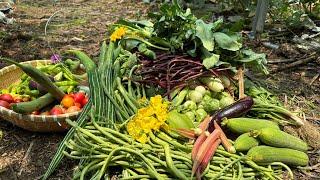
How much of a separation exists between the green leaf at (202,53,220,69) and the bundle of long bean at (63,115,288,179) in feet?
2.28

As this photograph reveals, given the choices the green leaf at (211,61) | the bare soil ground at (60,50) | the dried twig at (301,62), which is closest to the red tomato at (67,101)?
the bare soil ground at (60,50)

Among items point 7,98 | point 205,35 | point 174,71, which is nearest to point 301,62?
point 205,35

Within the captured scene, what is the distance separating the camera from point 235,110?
3.32 metres

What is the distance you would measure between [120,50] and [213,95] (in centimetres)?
92

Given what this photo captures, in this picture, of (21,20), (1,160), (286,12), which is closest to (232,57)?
(1,160)

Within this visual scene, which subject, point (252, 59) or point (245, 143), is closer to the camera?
point (245, 143)

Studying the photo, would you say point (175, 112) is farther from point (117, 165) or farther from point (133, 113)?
point (117, 165)

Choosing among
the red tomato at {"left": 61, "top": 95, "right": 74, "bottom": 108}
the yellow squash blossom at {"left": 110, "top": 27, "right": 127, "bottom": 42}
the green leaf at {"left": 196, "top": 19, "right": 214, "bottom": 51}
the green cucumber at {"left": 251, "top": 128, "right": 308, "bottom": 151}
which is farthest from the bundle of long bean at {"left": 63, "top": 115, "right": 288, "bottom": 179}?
the yellow squash blossom at {"left": 110, "top": 27, "right": 127, "bottom": 42}

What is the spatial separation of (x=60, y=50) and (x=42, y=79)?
1.85 meters

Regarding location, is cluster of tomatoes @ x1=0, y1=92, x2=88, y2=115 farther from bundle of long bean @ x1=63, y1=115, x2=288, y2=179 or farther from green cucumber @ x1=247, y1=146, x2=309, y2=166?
green cucumber @ x1=247, y1=146, x2=309, y2=166

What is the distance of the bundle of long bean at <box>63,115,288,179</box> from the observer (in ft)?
9.21

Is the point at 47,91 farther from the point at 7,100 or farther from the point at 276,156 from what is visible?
the point at 276,156

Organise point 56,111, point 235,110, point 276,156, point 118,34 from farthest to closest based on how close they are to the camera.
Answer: point 118,34 → point 56,111 → point 235,110 → point 276,156

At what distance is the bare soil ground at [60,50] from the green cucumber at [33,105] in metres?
0.25
